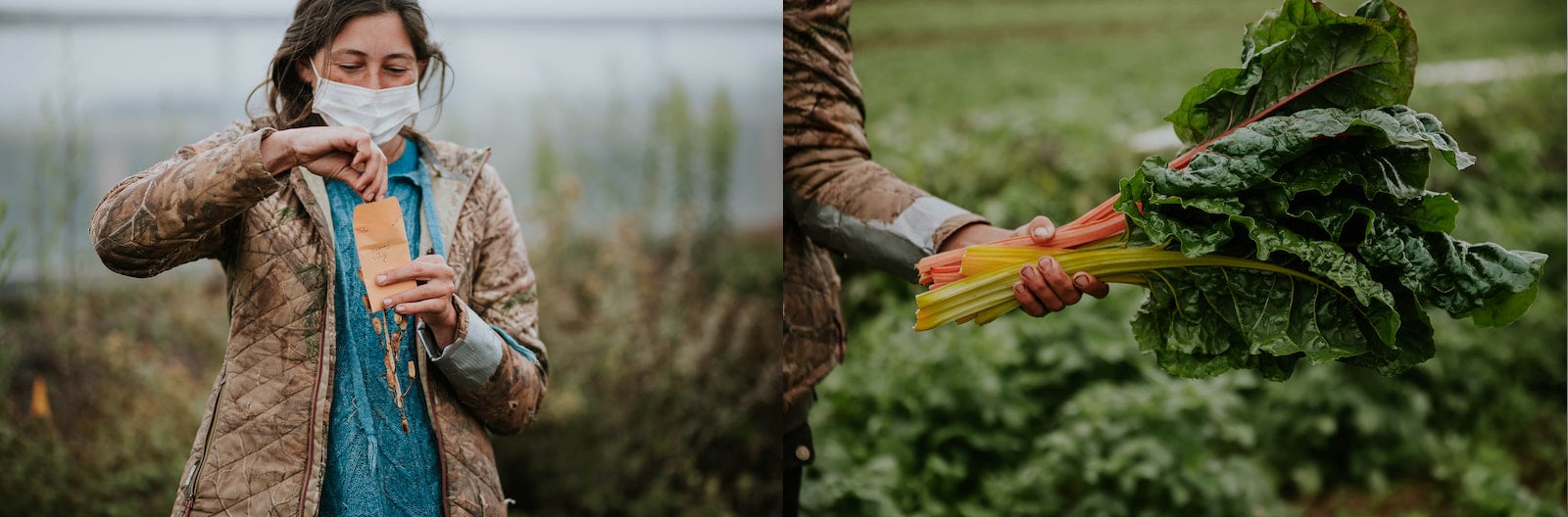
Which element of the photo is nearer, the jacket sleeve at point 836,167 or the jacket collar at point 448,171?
the jacket collar at point 448,171

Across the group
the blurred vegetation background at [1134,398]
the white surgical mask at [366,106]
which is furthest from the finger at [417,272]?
the blurred vegetation background at [1134,398]

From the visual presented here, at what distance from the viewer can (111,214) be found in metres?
1.62

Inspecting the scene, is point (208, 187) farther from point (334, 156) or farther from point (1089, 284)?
point (1089, 284)

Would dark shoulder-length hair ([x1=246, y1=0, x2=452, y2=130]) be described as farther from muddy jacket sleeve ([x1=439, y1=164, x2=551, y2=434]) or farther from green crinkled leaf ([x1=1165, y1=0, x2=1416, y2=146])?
green crinkled leaf ([x1=1165, y1=0, x2=1416, y2=146])

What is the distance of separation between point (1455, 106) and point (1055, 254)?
6.06 meters

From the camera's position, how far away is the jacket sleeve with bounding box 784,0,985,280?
2.40 meters

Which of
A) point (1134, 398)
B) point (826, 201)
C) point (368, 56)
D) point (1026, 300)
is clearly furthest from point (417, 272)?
point (1134, 398)

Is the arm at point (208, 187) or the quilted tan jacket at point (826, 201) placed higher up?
the arm at point (208, 187)

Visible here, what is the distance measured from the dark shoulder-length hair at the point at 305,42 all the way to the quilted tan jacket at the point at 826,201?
93cm

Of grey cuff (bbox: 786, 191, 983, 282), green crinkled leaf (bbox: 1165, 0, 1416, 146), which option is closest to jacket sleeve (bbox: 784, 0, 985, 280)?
grey cuff (bbox: 786, 191, 983, 282)

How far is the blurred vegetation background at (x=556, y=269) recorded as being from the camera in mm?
2928

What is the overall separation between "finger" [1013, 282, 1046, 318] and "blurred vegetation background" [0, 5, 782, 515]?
1.16 meters

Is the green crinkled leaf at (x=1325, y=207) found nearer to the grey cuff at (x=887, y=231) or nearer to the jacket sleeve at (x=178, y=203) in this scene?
the grey cuff at (x=887, y=231)

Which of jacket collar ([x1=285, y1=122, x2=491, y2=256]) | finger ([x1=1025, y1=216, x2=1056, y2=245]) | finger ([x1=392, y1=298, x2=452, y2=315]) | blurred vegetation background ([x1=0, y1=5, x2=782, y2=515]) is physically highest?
jacket collar ([x1=285, y1=122, x2=491, y2=256])
